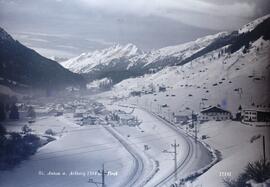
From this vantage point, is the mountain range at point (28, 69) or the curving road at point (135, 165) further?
the mountain range at point (28, 69)

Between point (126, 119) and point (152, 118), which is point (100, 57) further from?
point (152, 118)

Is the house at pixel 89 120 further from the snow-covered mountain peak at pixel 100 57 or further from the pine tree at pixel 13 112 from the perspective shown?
the pine tree at pixel 13 112

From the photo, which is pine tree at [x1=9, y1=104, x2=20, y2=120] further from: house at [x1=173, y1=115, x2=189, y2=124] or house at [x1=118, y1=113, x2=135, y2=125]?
house at [x1=173, y1=115, x2=189, y2=124]

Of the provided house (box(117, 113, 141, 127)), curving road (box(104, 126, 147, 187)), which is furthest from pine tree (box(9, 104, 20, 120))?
house (box(117, 113, 141, 127))

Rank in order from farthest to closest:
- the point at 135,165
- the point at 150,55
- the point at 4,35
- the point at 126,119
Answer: the point at 150,55
the point at 126,119
the point at 4,35
the point at 135,165

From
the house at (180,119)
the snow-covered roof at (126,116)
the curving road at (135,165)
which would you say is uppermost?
the snow-covered roof at (126,116)

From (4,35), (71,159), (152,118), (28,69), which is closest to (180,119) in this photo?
(152,118)

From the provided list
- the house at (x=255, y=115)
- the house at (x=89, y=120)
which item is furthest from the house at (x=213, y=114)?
the house at (x=89, y=120)

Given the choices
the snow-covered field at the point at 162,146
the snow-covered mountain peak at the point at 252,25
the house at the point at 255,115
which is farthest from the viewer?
the snow-covered mountain peak at the point at 252,25
